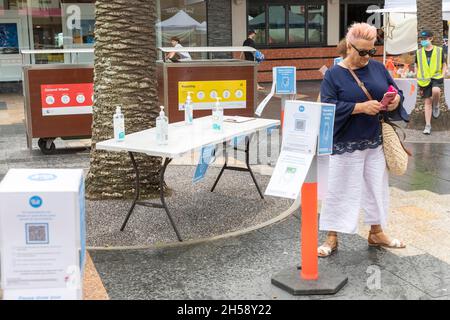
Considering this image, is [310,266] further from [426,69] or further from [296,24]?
[296,24]

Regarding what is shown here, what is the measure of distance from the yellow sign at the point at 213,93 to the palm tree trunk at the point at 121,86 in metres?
3.57

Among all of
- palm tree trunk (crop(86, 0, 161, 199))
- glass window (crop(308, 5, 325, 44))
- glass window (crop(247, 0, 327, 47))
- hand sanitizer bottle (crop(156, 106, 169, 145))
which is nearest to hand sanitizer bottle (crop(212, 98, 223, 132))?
hand sanitizer bottle (crop(156, 106, 169, 145))

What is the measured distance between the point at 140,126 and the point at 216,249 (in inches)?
86.0

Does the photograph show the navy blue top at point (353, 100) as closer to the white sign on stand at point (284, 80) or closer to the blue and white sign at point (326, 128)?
the blue and white sign at point (326, 128)

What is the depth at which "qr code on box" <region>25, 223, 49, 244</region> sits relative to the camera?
2.97m

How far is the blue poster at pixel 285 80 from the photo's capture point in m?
8.48

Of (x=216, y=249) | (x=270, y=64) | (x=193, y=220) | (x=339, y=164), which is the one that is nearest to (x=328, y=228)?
(x=339, y=164)

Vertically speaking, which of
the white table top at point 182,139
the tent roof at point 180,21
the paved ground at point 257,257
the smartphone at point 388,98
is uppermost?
the tent roof at point 180,21

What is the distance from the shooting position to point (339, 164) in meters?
5.14

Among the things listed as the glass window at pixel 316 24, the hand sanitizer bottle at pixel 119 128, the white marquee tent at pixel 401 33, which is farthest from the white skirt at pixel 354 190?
the glass window at pixel 316 24

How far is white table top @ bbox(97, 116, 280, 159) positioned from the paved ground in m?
0.85

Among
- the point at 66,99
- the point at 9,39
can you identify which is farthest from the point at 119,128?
the point at 9,39

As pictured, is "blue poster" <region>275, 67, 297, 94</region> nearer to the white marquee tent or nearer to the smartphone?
the smartphone

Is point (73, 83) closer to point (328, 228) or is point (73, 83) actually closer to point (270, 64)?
point (328, 228)
